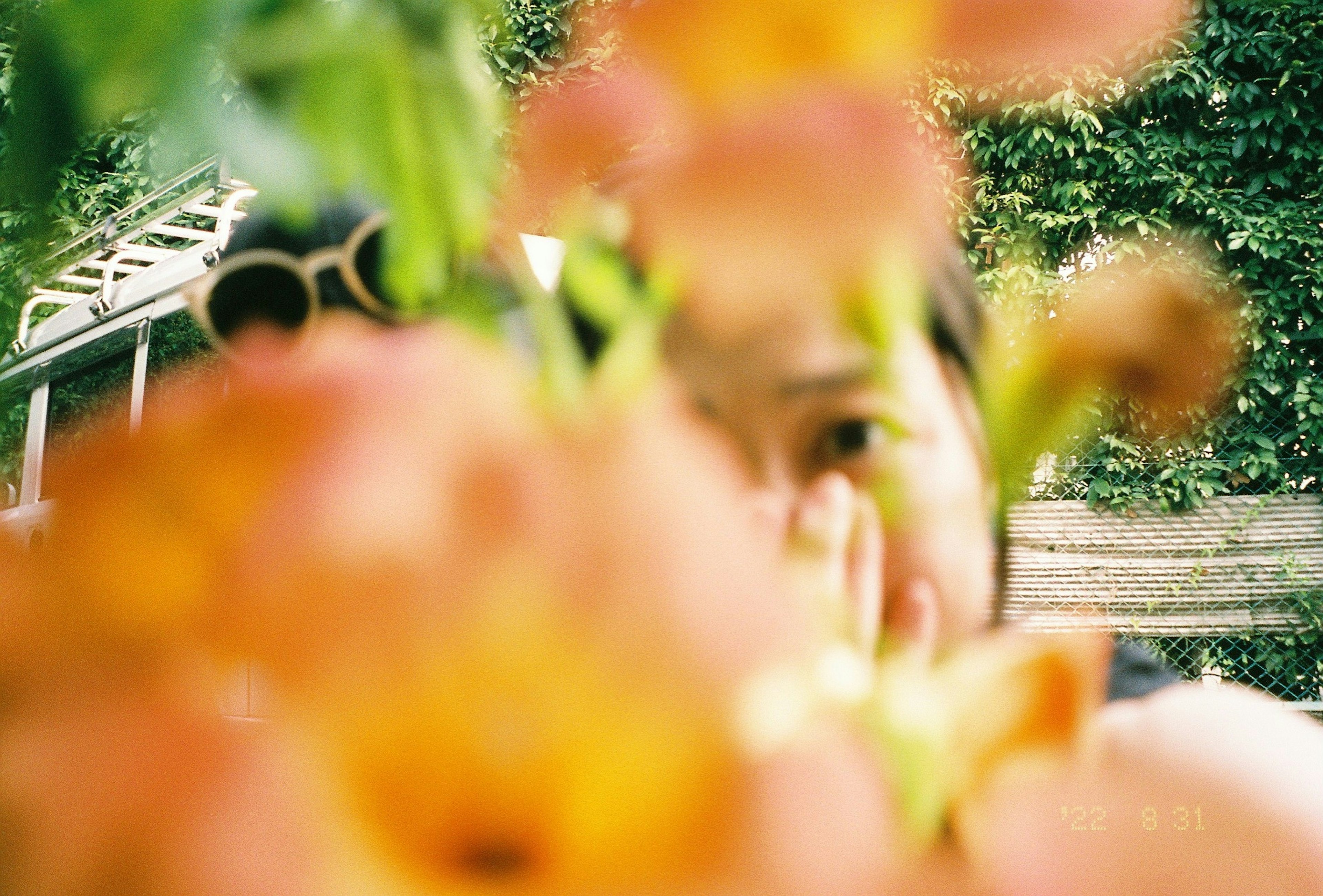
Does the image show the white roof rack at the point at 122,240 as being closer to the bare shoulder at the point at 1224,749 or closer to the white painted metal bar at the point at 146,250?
the white painted metal bar at the point at 146,250

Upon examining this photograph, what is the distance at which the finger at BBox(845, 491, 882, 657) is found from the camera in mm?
106

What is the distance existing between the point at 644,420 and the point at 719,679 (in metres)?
0.02

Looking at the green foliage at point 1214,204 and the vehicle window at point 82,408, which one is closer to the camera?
the vehicle window at point 82,408

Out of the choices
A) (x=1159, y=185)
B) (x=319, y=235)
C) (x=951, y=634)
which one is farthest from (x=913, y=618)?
(x=1159, y=185)

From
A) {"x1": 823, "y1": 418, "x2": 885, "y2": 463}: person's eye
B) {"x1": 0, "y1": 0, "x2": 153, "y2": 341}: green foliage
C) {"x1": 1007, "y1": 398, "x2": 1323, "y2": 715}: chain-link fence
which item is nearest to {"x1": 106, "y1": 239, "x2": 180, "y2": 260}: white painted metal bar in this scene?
{"x1": 0, "y1": 0, "x2": 153, "y2": 341}: green foliage

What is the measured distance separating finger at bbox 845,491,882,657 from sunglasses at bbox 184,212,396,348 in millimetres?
58

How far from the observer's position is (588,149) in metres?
0.13

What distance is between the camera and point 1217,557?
282 cm

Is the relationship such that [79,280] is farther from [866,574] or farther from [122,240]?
[866,574]

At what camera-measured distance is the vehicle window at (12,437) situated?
0.11 metres

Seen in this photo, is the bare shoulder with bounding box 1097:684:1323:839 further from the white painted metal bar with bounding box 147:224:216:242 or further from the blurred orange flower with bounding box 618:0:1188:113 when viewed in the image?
the white painted metal bar with bounding box 147:224:216:242

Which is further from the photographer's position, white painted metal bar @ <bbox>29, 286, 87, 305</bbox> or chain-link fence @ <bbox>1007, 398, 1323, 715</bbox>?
chain-link fence @ <bbox>1007, 398, 1323, 715</bbox>

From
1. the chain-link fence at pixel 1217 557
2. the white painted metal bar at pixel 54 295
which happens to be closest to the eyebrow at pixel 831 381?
the white painted metal bar at pixel 54 295
